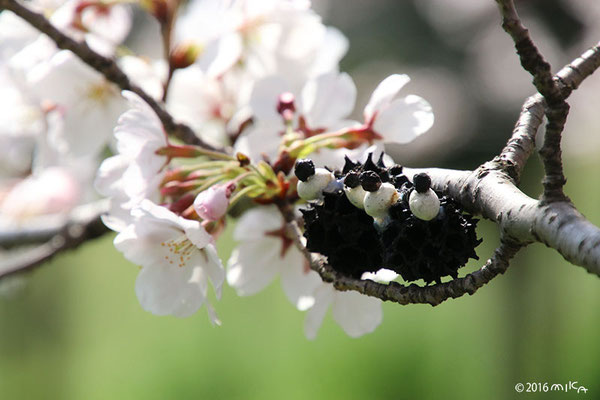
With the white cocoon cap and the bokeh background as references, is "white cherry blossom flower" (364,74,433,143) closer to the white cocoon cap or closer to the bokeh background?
the white cocoon cap

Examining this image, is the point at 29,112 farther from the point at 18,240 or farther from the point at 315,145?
the point at 315,145

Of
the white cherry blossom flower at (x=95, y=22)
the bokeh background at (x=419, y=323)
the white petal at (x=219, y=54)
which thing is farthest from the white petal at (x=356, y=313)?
the bokeh background at (x=419, y=323)

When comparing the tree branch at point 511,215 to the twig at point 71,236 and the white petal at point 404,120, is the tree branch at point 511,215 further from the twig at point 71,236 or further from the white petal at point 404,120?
the twig at point 71,236

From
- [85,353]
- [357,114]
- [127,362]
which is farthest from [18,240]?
[85,353]

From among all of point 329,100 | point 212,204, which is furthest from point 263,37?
point 212,204

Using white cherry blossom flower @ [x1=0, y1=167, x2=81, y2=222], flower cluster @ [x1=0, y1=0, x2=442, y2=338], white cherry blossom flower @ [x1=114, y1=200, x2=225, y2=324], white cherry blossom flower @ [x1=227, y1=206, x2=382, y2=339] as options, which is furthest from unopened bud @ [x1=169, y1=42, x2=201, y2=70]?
white cherry blossom flower @ [x1=0, y1=167, x2=81, y2=222]
